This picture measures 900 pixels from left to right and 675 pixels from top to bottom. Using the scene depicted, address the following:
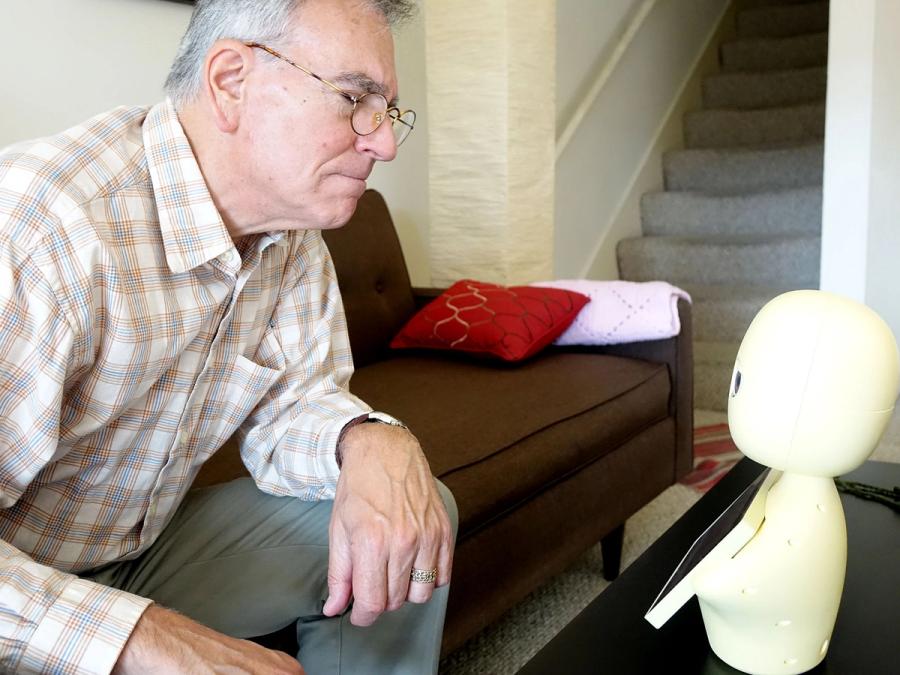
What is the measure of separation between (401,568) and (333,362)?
1.26 feet

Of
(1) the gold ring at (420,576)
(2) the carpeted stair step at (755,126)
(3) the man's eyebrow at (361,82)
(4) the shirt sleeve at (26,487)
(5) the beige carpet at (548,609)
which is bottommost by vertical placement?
(5) the beige carpet at (548,609)

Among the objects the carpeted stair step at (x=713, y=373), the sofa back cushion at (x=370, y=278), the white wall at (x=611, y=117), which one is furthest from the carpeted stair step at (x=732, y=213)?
the sofa back cushion at (x=370, y=278)

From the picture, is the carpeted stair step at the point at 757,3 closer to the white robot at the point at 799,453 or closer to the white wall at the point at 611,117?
the white wall at the point at 611,117

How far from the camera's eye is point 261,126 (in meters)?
0.95

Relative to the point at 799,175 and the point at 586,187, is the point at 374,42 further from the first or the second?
the point at 799,175

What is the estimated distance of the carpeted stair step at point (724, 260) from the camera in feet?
11.3

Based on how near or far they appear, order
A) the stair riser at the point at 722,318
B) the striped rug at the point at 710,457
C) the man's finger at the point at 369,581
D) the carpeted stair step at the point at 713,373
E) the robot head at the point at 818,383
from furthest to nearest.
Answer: the stair riser at the point at 722,318
the carpeted stair step at the point at 713,373
the striped rug at the point at 710,457
the man's finger at the point at 369,581
the robot head at the point at 818,383

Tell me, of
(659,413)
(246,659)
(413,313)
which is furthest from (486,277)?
(246,659)

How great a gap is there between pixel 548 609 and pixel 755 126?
10.3 ft

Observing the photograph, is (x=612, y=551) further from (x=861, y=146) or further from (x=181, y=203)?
(x=861, y=146)

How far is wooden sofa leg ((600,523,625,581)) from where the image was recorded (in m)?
1.86

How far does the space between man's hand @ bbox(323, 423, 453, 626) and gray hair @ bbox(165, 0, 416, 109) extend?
0.46 meters

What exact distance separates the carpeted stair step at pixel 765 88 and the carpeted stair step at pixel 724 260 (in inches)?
40.1

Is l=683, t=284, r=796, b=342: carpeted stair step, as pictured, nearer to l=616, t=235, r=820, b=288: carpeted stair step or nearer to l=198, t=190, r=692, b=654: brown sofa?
l=616, t=235, r=820, b=288: carpeted stair step
